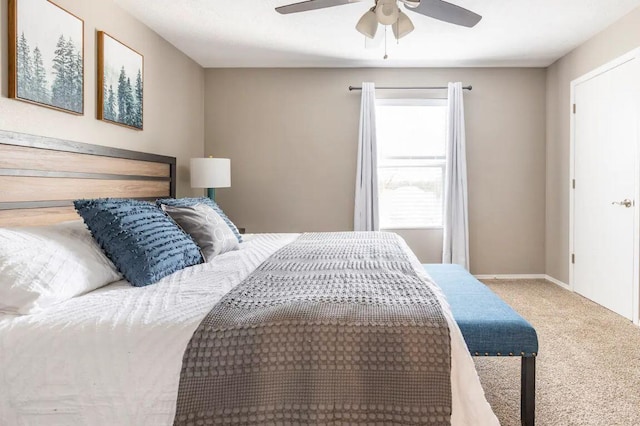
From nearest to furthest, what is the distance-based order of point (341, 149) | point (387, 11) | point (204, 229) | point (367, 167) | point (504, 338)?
1. point (504, 338)
2. point (387, 11)
3. point (204, 229)
4. point (367, 167)
5. point (341, 149)

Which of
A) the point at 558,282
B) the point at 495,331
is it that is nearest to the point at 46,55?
the point at 495,331

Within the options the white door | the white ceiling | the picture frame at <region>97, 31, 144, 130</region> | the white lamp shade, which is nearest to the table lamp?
the white lamp shade

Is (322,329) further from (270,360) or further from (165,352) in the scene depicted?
(165,352)

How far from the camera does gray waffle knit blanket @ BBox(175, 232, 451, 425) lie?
115 centimetres

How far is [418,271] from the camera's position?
6.21ft

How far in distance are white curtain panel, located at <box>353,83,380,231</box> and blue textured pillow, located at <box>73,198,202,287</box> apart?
2.89 metres

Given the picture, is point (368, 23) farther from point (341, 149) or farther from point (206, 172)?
point (341, 149)

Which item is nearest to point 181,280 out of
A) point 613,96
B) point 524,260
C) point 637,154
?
point 637,154

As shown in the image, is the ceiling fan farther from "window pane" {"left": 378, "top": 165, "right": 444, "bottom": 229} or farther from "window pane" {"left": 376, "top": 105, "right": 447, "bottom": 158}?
"window pane" {"left": 378, "top": 165, "right": 444, "bottom": 229}

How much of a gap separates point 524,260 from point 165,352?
181 inches

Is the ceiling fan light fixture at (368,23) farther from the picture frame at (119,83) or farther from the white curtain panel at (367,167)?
the white curtain panel at (367,167)

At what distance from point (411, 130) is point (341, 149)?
83 cm

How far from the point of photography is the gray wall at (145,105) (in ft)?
7.61

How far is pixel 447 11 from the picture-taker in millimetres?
2457
